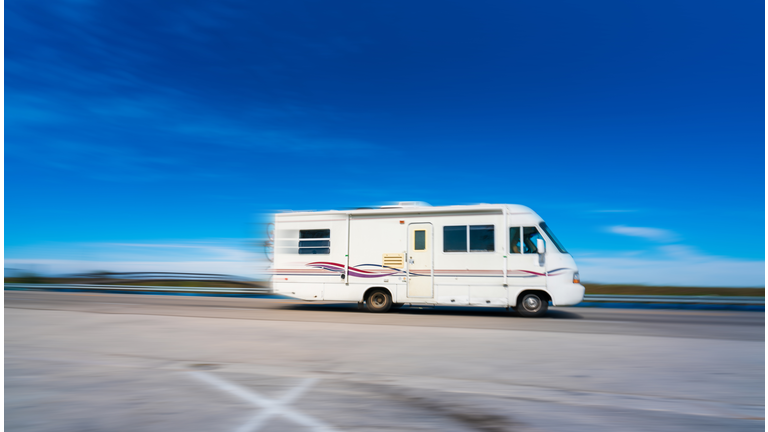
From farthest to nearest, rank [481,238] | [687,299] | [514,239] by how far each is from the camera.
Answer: [687,299] < [481,238] < [514,239]

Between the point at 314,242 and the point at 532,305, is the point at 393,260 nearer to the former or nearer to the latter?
the point at 314,242

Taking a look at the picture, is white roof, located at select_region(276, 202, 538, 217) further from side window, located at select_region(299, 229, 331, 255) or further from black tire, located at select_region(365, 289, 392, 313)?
black tire, located at select_region(365, 289, 392, 313)

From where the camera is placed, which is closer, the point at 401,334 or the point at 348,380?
the point at 348,380

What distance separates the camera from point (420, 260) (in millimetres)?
13781

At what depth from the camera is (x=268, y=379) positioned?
5496mm

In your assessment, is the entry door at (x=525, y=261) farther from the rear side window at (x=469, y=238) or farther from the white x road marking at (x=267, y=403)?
the white x road marking at (x=267, y=403)

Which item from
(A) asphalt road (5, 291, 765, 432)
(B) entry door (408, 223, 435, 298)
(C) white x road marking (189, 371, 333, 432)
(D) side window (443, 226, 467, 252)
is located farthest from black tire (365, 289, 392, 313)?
(C) white x road marking (189, 371, 333, 432)

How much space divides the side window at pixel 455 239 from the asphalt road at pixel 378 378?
335cm

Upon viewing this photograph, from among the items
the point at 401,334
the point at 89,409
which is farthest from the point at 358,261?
the point at 89,409

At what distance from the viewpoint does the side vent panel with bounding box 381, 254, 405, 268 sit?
13.9 metres

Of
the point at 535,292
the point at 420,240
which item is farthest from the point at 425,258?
the point at 535,292

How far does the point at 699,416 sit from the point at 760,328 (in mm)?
8635

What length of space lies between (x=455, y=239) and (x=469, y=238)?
375mm

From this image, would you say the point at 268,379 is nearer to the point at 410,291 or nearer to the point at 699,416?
→ the point at 699,416
